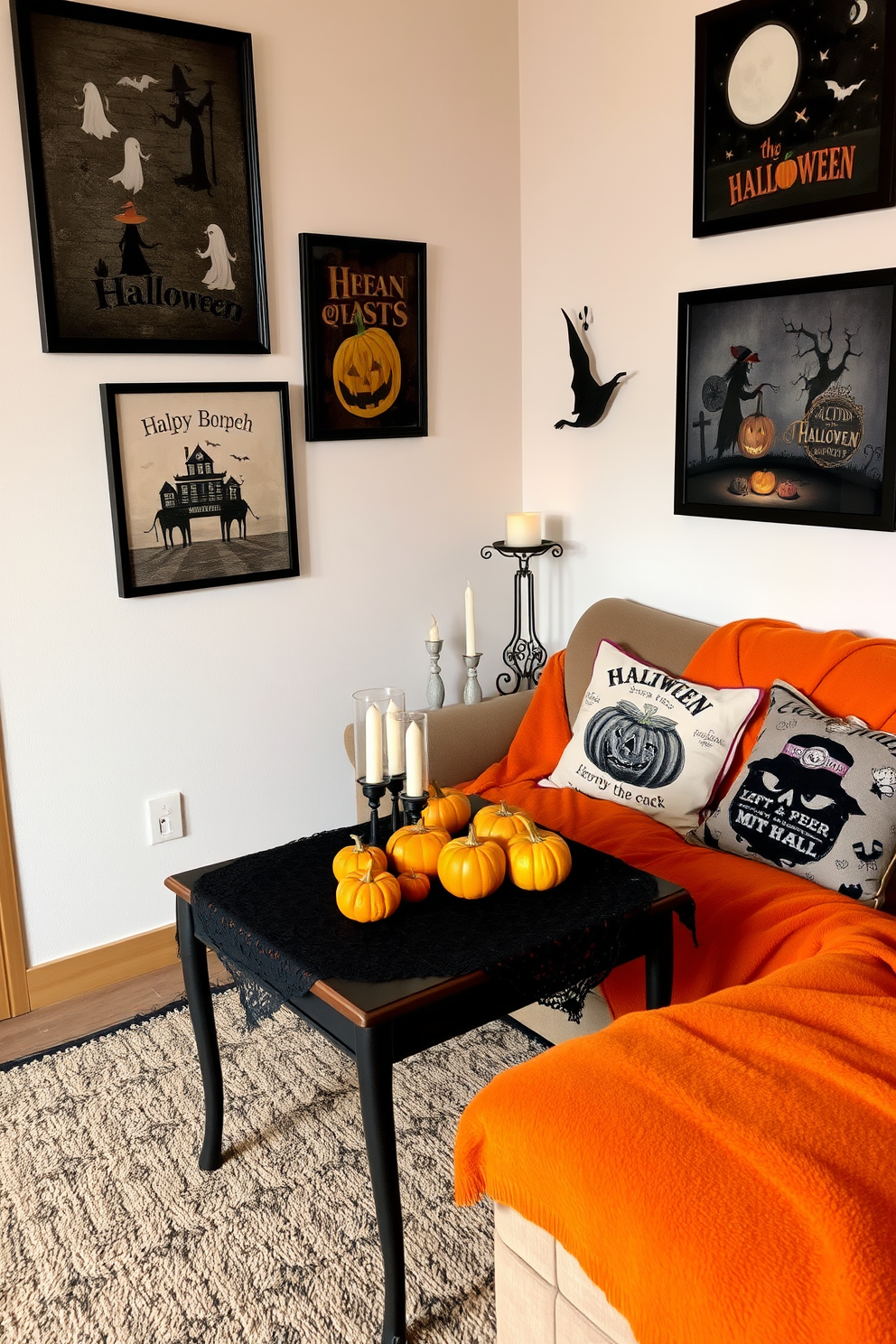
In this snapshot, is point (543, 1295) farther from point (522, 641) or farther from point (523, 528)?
point (522, 641)

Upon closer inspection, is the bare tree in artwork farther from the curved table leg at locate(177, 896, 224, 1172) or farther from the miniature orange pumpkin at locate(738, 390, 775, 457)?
the curved table leg at locate(177, 896, 224, 1172)

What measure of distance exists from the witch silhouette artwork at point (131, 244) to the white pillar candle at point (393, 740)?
137 cm

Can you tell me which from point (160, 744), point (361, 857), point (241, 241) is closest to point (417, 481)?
point (241, 241)

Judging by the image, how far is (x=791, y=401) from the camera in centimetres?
261

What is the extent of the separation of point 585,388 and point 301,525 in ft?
3.01

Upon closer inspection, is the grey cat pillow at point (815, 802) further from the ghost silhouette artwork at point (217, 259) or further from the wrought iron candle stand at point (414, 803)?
the ghost silhouette artwork at point (217, 259)

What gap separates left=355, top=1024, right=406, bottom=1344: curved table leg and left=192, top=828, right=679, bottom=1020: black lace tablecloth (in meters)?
0.10

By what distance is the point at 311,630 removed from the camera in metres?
3.09

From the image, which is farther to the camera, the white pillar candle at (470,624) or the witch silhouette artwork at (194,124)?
the white pillar candle at (470,624)

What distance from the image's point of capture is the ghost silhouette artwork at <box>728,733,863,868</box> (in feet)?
7.15

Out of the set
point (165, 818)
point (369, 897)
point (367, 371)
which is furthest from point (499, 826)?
point (367, 371)

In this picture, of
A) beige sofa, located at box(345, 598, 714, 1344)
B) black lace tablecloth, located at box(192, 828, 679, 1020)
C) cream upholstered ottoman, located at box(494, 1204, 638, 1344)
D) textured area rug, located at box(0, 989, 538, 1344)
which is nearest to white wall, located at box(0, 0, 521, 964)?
beige sofa, located at box(345, 598, 714, 1344)

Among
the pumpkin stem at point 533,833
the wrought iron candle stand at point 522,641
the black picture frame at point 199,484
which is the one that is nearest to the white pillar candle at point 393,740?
the pumpkin stem at point 533,833

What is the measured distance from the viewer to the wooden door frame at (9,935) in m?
2.61
